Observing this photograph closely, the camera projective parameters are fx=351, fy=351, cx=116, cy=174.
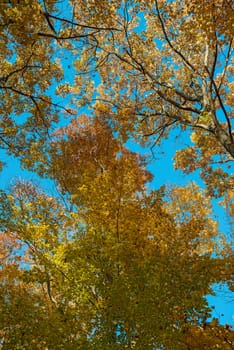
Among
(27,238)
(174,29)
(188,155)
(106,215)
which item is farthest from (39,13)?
(188,155)

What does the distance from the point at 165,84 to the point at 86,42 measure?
7.93ft

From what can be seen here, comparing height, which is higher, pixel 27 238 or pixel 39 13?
pixel 39 13

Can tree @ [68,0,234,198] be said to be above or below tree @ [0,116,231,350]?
above

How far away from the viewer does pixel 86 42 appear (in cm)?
897

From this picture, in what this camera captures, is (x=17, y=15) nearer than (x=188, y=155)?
Yes

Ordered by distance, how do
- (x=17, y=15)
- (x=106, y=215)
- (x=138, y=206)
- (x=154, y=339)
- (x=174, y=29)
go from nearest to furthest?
(x=17, y=15)
(x=154, y=339)
(x=106, y=215)
(x=138, y=206)
(x=174, y=29)

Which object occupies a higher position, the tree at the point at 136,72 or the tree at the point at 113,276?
the tree at the point at 136,72

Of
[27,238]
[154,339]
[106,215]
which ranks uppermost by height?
[106,215]

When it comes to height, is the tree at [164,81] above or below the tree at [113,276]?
above

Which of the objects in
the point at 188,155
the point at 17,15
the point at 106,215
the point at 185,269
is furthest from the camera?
the point at 188,155

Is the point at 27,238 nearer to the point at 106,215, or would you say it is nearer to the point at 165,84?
the point at 106,215

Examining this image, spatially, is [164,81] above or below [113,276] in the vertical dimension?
above

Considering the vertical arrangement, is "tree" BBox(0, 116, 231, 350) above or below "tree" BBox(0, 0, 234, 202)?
below

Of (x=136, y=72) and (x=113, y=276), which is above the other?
(x=136, y=72)
